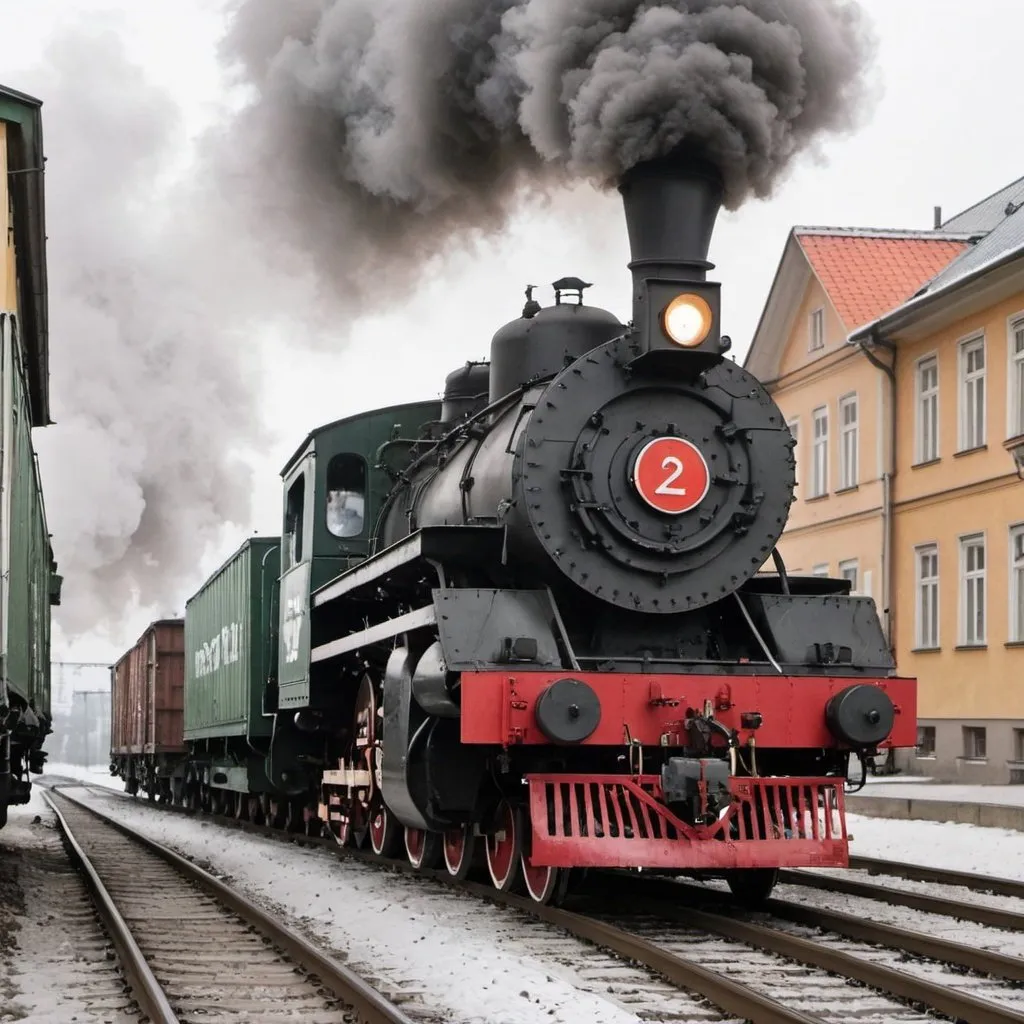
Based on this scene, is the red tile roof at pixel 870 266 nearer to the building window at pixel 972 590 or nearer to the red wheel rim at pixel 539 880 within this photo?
the building window at pixel 972 590

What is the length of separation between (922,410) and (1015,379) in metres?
2.66

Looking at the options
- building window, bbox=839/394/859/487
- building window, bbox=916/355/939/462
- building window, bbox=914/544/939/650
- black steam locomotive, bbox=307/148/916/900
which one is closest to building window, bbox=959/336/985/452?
building window, bbox=916/355/939/462

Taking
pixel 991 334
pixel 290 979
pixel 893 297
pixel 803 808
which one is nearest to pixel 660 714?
pixel 803 808

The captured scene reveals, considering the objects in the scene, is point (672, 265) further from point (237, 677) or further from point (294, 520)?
point (237, 677)

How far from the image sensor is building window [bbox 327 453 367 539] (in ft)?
39.0

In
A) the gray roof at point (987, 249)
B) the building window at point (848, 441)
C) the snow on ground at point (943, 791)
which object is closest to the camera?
the snow on ground at point (943, 791)

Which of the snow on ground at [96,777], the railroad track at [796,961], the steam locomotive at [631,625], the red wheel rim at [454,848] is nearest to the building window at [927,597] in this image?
the steam locomotive at [631,625]

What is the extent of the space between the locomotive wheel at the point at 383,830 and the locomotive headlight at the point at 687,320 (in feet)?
13.7

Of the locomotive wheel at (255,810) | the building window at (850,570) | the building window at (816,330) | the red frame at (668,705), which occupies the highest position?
the building window at (816,330)

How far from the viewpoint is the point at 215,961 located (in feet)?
22.7

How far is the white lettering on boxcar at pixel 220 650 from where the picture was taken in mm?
15117

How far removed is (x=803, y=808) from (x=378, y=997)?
318 centimetres

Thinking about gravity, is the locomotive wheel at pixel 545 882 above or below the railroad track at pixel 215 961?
above

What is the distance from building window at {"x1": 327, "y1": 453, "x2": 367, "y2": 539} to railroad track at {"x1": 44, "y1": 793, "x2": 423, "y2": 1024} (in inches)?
106
